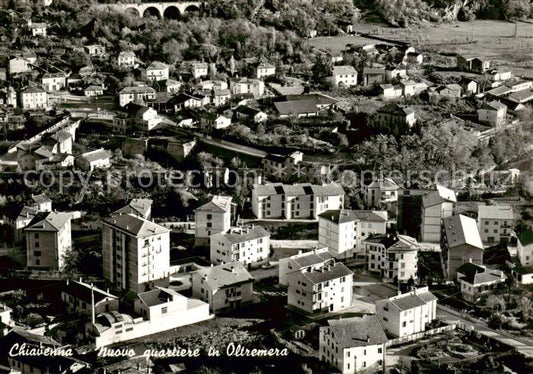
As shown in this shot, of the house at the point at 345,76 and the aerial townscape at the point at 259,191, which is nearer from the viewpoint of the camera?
the aerial townscape at the point at 259,191

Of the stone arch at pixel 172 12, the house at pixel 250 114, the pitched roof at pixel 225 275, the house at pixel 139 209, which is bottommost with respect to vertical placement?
the pitched roof at pixel 225 275

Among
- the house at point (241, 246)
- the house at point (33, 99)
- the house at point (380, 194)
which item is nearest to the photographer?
the house at point (241, 246)

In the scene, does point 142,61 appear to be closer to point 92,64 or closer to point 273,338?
point 92,64

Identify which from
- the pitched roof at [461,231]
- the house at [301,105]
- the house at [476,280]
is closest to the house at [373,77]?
the house at [301,105]

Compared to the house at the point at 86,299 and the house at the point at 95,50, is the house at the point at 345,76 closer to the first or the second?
the house at the point at 95,50

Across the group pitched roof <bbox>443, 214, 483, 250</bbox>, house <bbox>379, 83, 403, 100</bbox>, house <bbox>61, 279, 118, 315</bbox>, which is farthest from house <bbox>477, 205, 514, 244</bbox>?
house <bbox>379, 83, 403, 100</bbox>

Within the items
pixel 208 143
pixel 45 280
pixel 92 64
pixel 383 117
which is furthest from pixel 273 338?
pixel 92 64
